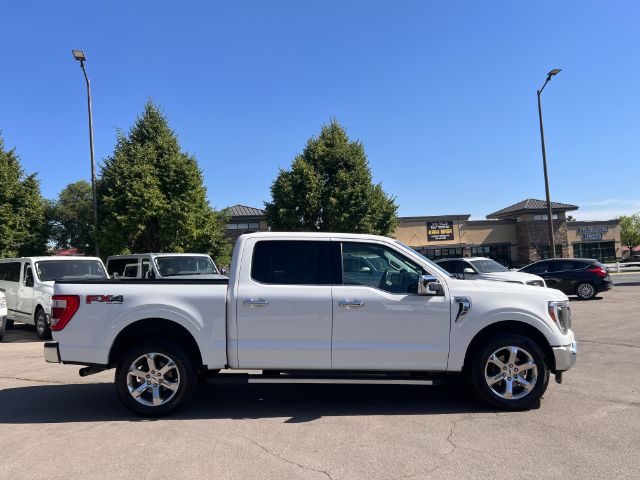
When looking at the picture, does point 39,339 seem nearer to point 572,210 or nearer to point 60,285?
point 60,285

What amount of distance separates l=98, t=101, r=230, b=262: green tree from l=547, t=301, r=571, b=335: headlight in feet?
53.8

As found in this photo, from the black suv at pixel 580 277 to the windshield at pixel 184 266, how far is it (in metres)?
11.9

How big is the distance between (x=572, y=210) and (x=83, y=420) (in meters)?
44.4

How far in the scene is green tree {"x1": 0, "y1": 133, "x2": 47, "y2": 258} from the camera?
19.8 metres

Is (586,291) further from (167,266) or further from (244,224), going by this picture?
(244,224)

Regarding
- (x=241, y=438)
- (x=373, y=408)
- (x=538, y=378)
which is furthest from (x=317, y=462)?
(x=538, y=378)

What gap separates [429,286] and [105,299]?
3.45 m

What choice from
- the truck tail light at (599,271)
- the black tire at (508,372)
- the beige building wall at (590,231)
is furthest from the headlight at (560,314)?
the beige building wall at (590,231)

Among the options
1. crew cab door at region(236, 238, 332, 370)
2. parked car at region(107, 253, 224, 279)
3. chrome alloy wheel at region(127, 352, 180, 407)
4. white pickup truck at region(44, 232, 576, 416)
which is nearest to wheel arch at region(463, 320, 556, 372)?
white pickup truck at region(44, 232, 576, 416)

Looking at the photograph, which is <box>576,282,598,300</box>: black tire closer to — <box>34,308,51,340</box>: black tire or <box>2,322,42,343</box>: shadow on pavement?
<box>34,308,51,340</box>: black tire

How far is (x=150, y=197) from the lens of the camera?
18859 mm

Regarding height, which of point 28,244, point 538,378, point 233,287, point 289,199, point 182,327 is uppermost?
point 289,199

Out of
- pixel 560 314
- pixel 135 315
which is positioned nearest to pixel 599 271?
pixel 560 314

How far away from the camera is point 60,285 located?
17.4ft
